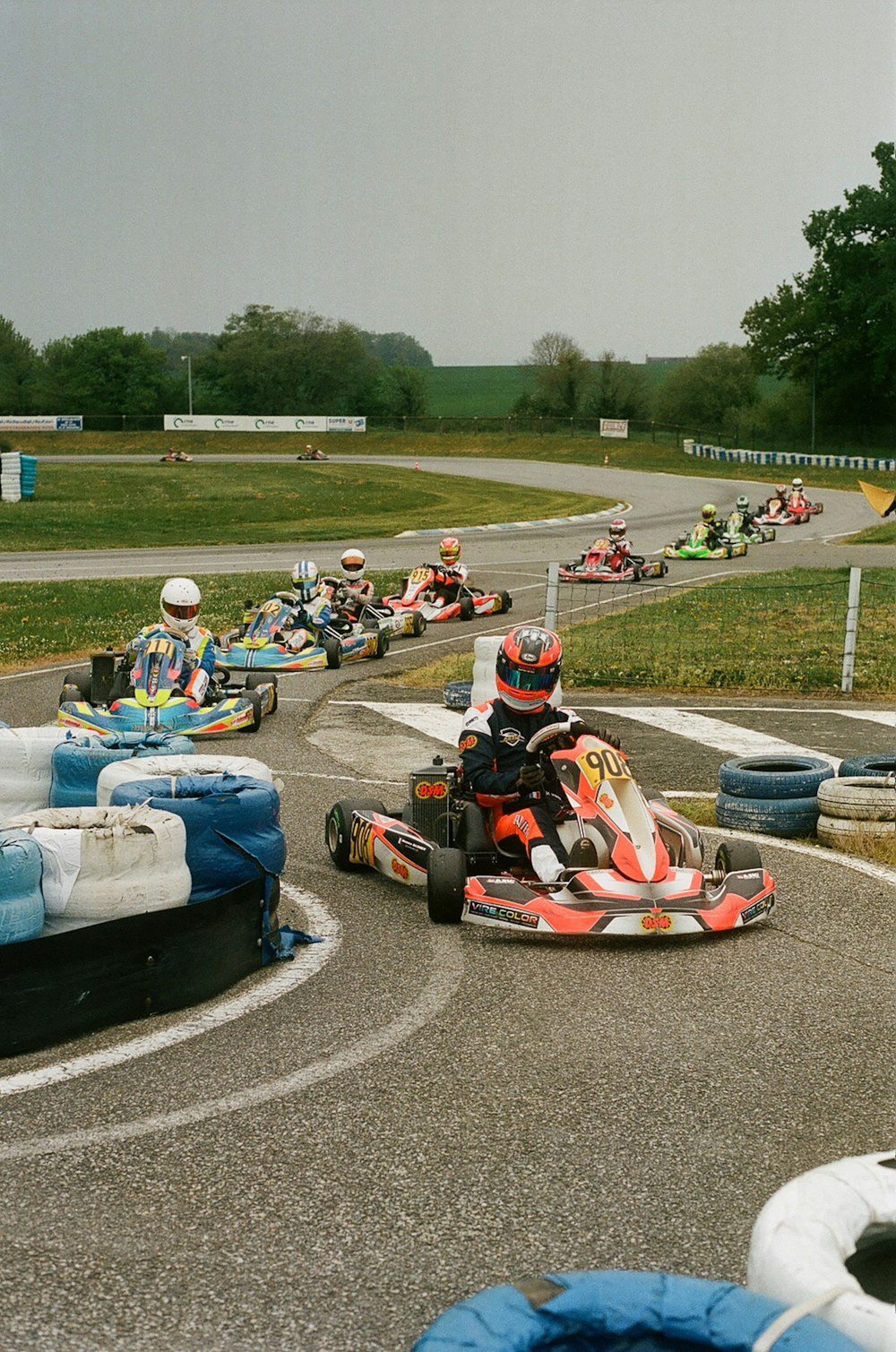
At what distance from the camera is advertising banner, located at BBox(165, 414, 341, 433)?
73438 mm

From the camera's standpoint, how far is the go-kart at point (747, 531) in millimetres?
31516

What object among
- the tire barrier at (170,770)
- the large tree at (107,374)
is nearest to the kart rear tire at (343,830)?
the tire barrier at (170,770)

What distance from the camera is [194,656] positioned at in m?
12.6

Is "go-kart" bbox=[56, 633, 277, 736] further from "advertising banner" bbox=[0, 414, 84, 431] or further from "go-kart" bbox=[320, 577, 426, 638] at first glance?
"advertising banner" bbox=[0, 414, 84, 431]

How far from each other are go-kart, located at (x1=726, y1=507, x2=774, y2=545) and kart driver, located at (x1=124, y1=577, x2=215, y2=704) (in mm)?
19850

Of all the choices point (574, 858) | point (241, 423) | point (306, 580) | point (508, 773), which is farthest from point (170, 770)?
point (241, 423)

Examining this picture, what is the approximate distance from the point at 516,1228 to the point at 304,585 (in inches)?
546

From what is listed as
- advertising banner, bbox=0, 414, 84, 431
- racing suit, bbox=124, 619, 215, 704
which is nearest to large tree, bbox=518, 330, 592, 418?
advertising banner, bbox=0, 414, 84, 431

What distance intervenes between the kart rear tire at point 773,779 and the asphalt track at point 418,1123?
52.4 inches

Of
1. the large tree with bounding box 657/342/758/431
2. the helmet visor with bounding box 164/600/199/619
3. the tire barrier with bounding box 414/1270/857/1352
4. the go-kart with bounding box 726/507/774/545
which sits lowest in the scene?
the go-kart with bounding box 726/507/774/545

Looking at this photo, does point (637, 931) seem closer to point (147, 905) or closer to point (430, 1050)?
point (430, 1050)

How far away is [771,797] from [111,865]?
173 inches

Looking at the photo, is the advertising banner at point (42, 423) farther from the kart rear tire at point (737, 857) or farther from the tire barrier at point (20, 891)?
the tire barrier at point (20, 891)

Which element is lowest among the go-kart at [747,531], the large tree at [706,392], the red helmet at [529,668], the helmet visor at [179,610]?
the go-kart at [747,531]
